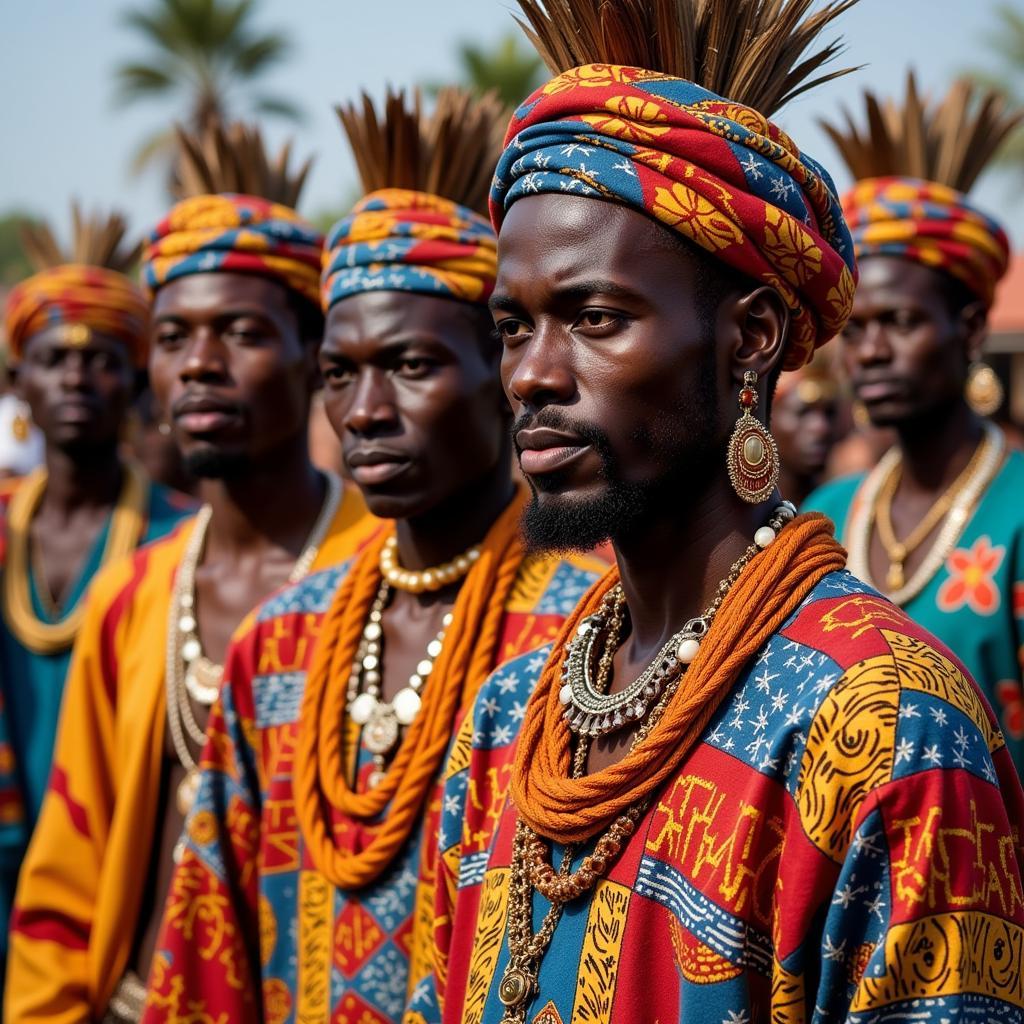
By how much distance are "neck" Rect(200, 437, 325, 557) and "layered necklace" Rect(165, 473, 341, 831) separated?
0.20ft

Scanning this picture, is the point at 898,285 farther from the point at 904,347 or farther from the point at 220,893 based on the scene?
the point at 220,893

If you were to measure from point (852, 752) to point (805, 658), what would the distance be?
0.20 metres

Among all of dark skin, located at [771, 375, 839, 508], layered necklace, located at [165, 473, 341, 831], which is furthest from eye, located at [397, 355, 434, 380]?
dark skin, located at [771, 375, 839, 508]

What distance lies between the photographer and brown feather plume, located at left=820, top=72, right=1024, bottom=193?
5320 mm

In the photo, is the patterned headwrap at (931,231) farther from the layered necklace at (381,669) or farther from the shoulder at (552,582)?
the layered necklace at (381,669)

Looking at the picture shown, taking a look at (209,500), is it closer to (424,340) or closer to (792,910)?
(424,340)

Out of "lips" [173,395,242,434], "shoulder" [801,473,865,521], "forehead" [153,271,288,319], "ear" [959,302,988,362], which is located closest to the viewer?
"lips" [173,395,242,434]

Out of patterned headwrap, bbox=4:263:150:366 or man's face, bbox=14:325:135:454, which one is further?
patterned headwrap, bbox=4:263:150:366

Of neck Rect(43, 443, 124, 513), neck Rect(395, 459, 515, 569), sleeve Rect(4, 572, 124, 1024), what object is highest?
neck Rect(395, 459, 515, 569)

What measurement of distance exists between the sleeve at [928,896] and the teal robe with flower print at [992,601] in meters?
2.57

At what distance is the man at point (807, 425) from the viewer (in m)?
9.61

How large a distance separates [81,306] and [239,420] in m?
2.24

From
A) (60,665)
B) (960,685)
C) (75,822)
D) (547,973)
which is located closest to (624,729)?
(547,973)

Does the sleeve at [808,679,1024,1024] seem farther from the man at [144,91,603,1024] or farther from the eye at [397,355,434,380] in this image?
the eye at [397,355,434,380]
